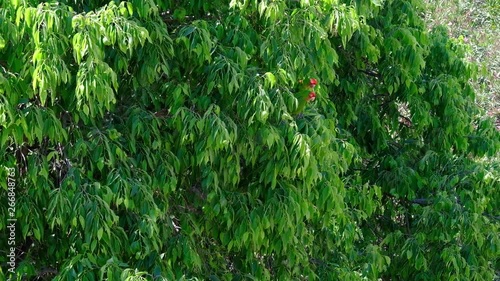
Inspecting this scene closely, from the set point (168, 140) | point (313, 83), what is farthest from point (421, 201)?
point (168, 140)

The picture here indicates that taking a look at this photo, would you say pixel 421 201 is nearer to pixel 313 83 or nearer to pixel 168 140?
pixel 313 83

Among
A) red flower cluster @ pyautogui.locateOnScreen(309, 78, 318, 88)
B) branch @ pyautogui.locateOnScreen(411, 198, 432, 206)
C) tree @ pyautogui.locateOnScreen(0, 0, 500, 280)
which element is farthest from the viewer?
branch @ pyautogui.locateOnScreen(411, 198, 432, 206)

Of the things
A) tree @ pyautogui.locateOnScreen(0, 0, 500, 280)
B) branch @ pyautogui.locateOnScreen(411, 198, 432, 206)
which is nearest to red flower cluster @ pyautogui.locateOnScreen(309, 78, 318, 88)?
tree @ pyautogui.locateOnScreen(0, 0, 500, 280)

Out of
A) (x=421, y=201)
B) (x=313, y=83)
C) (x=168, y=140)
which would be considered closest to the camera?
(x=168, y=140)

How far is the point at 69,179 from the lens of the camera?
4.03 metres

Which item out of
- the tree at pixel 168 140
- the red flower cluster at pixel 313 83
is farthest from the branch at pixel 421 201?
the red flower cluster at pixel 313 83

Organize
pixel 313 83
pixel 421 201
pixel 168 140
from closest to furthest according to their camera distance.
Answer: pixel 168 140
pixel 313 83
pixel 421 201

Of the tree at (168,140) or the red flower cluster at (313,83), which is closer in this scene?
the tree at (168,140)

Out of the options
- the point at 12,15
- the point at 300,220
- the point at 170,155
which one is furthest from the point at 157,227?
the point at 12,15

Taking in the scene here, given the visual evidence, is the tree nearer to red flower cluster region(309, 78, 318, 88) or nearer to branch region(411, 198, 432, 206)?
red flower cluster region(309, 78, 318, 88)

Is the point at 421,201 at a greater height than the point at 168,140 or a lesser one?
lesser

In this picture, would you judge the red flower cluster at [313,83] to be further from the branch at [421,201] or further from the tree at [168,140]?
the branch at [421,201]

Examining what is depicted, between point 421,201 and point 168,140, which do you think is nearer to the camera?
point 168,140

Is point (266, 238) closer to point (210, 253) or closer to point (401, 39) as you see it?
point (210, 253)
